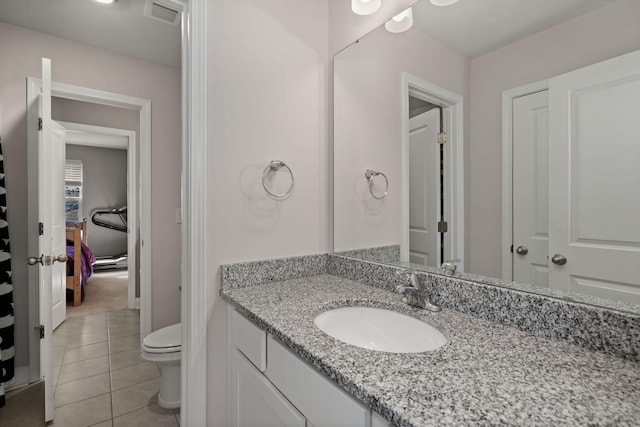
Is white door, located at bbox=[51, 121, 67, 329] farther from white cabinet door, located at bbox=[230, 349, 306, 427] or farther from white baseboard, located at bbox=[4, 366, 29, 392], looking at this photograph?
white cabinet door, located at bbox=[230, 349, 306, 427]

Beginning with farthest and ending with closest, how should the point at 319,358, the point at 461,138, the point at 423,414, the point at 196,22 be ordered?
the point at 196,22 < the point at 461,138 < the point at 319,358 < the point at 423,414

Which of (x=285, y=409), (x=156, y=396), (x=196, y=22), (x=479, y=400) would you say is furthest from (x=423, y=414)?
(x=156, y=396)

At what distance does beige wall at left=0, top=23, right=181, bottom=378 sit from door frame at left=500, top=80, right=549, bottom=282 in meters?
2.70

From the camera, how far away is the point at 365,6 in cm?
137

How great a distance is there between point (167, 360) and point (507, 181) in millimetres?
1921

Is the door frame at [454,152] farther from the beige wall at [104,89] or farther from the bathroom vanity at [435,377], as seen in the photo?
the beige wall at [104,89]

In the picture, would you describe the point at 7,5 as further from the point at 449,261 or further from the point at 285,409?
the point at 449,261

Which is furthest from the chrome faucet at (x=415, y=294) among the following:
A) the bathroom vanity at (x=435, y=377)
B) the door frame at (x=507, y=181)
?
the door frame at (x=507, y=181)

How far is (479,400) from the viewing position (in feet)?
1.69

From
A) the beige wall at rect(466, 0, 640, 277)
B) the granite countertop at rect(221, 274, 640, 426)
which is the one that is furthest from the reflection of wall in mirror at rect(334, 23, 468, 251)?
the granite countertop at rect(221, 274, 640, 426)

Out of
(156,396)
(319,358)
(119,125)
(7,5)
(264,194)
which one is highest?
(7,5)

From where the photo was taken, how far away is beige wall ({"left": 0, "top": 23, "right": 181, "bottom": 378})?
213 cm

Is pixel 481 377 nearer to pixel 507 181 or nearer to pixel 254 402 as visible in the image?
pixel 507 181

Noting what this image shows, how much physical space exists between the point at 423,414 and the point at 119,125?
12.8ft
